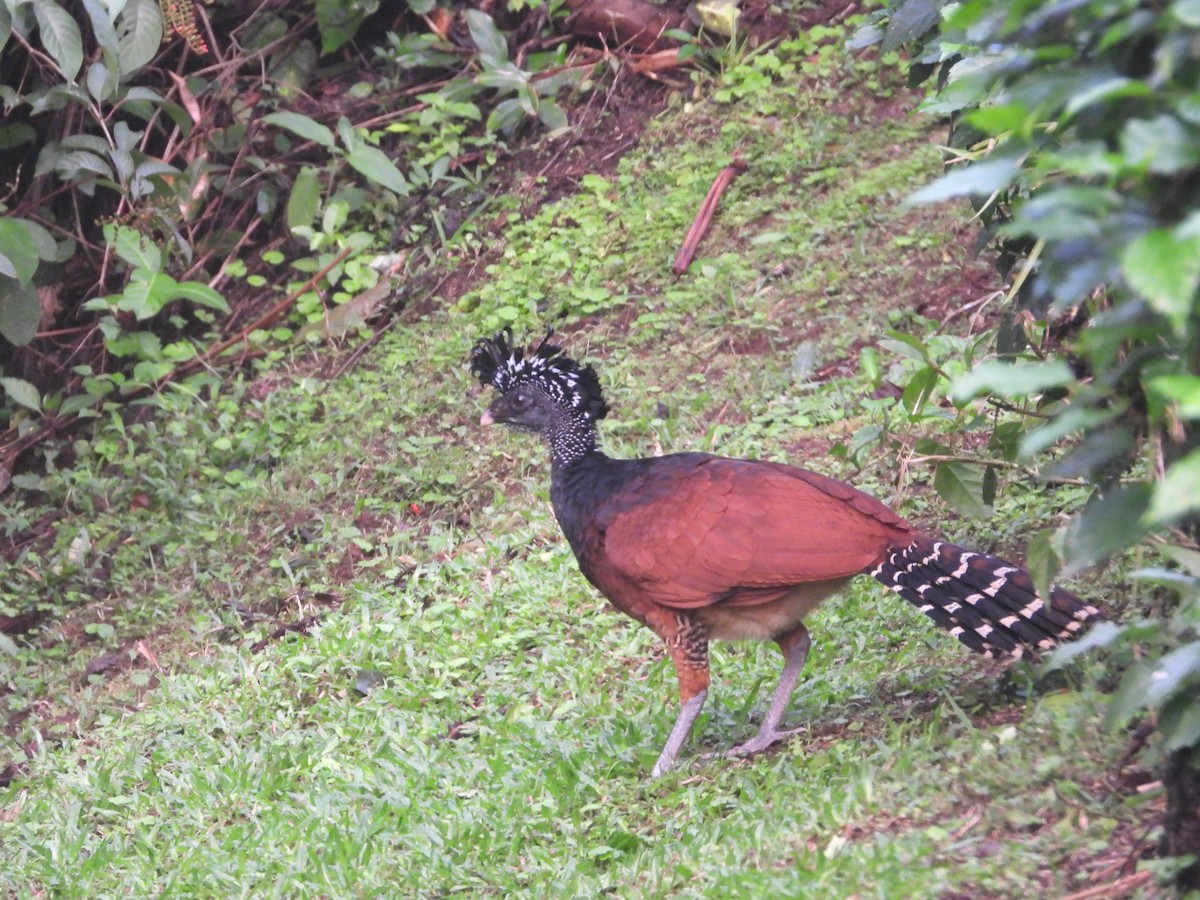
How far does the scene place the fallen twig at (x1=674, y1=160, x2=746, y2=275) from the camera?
855 centimetres

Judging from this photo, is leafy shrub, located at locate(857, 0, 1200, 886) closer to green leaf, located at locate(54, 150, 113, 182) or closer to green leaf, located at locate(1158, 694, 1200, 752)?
green leaf, located at locate(1158, 694, 1200, 752)

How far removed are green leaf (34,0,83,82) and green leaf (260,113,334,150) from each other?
1397 millimetres

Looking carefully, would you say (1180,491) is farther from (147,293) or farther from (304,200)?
(304,200)

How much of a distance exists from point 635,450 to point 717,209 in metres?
2.11

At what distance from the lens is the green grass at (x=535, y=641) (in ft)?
13.3

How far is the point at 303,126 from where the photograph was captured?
9219 mm

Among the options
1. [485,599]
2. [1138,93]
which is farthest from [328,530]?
[1138,93]

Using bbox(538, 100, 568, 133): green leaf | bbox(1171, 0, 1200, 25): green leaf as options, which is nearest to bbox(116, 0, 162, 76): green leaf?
bbox(538, 100, 568, 133): green leaf

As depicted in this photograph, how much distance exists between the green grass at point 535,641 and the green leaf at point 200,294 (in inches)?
21.1

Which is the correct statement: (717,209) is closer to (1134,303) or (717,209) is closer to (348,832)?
(348,832)

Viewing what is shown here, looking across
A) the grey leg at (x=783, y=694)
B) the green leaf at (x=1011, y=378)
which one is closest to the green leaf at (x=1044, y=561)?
the grey leg at (x=783, y=694)

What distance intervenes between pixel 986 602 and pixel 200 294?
5755 mm

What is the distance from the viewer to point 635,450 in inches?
291

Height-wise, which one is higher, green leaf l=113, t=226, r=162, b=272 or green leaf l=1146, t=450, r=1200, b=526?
green leaf l=1146, t=450, r=1200, b=526
